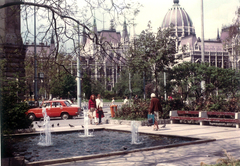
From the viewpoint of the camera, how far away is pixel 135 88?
7600 centimetres

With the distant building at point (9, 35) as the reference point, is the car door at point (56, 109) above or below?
below

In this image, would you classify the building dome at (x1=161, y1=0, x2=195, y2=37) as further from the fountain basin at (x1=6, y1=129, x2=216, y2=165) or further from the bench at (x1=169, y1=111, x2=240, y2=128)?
the fountain basin at (x1=6, y1=129, x2=216, y2=165)

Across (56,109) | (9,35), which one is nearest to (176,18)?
(56,109)

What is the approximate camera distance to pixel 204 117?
642 inches

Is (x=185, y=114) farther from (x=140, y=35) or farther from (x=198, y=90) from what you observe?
(x=140, y=35)

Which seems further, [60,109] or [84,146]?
[60,109]

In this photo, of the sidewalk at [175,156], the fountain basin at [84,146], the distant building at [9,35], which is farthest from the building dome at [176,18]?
the sidewalk at [175,156]

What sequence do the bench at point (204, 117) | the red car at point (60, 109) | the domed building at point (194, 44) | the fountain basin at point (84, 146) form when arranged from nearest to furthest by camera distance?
the fountain basin at point (84, 146) < the bench at point (204, 117) < the red car at point (60, 109) < the domed building at point (194, 44)

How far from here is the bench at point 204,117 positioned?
1481cm

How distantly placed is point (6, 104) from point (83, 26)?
6.52m

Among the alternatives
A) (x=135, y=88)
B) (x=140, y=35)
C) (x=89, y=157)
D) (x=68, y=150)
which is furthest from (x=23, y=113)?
(x=135, y=88)

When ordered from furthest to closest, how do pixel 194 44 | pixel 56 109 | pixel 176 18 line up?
1. pixel 194 44
2. pixel 176 18
3. pixel 56 109

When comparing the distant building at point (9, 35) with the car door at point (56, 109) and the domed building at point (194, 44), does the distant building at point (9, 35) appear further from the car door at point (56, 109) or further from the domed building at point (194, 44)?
the domed building at point (194, 44)

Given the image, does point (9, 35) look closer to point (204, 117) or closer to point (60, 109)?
point (204, 117)
